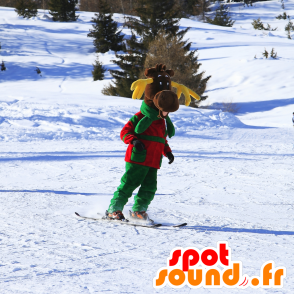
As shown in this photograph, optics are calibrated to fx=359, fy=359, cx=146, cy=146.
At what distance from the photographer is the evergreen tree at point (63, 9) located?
40.8 meters

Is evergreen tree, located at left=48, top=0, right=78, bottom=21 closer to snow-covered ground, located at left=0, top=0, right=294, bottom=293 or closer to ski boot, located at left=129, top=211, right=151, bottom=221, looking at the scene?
snow-covered ground, located at left=0, top=0, right=294, bottom=293

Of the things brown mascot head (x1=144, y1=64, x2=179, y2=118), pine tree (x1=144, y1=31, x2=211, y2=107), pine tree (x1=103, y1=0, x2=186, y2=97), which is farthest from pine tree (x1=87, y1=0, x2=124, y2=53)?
brown mascot head (x1=144, y1=64, x2=179, y2=118)

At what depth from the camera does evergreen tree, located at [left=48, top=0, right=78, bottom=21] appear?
40.8 m

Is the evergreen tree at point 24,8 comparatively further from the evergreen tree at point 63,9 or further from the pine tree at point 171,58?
the pine tree at point 171,58

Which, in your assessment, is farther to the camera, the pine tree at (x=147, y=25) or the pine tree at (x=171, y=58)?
the pine tree at (x=147, y=25)

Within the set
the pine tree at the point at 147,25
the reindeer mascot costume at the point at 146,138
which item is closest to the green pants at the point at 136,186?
the reindeer mascot costume at the point at 146,138

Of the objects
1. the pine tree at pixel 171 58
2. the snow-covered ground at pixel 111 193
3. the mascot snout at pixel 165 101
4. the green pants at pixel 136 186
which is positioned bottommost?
the snow-covered ground at pixel 111 193

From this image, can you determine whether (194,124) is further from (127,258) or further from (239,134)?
(127,258)

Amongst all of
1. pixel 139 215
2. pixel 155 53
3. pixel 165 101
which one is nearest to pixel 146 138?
pixel 165 101

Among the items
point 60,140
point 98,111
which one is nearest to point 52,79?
point 98,111

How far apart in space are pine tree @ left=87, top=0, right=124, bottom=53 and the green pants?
28695 millimetres

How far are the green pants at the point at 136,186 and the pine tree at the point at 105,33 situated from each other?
2870 cm

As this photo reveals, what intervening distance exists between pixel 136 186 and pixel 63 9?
42164 millimetres

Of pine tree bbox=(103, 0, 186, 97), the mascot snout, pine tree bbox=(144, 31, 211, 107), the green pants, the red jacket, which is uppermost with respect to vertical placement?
→ pine tree bbox=(103, 0, 186, 97)
